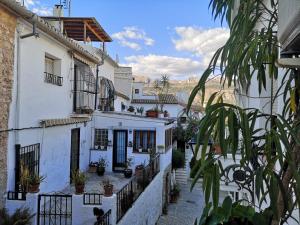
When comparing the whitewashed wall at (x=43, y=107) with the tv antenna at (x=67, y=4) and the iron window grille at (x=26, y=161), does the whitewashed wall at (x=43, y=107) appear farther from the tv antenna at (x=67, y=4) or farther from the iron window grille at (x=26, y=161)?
the tv antenna at (x=67, y=4)

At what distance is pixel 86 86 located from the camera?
2034 centimetres

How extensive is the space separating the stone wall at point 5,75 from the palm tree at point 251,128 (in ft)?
27.4

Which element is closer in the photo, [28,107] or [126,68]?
[28,107]

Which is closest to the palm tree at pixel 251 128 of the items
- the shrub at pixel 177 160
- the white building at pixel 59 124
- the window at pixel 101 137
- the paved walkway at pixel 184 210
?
the white building at pixel 59 124

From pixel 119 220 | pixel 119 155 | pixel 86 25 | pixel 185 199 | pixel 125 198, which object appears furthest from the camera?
pixel 185 199

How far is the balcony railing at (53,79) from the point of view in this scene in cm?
1462

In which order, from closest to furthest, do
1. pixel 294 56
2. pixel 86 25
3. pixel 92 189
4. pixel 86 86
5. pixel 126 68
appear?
pixel 294 56 → pixel 92 189 → pixel 86 86 → pixel 86 25 → pixel 126 68

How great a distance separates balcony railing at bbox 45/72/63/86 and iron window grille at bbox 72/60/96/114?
1.82m

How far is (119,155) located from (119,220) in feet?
32.9

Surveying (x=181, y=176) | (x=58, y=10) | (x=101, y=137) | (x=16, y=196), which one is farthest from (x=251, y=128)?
(x=181, y=176)

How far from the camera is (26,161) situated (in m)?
12.2

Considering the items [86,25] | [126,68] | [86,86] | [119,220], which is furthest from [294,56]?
[126,68]

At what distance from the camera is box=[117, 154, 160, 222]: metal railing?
12.3 metres

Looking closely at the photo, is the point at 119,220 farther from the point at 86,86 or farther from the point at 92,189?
the point at 86,86
